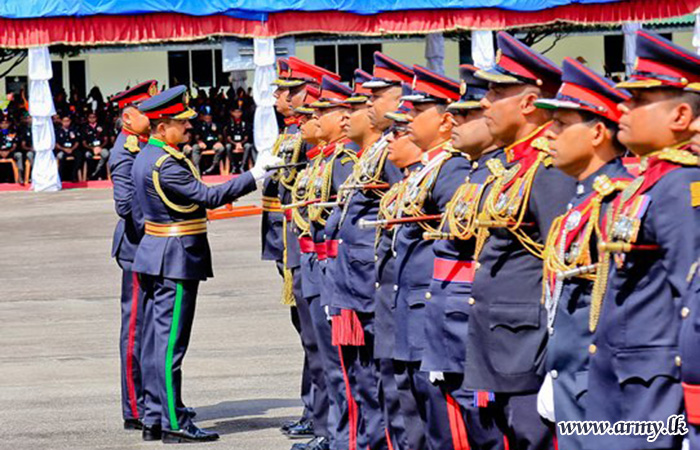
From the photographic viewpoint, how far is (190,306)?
9367 millimetres

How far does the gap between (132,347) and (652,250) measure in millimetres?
5757

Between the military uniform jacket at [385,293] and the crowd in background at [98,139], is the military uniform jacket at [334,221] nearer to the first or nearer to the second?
the military uniform jacket at [385,293]

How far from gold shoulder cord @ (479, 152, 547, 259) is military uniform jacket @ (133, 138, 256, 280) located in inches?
146

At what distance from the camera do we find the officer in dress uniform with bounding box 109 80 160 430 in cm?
977

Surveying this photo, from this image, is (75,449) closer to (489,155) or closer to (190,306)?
(190,306)

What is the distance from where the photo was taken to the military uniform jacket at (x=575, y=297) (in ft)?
16.6

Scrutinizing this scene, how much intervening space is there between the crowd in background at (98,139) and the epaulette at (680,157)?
2452cm

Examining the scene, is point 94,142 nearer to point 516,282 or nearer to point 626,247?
point 516,282

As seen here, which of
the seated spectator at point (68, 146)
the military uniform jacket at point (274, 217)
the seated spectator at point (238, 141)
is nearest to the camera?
the military uniform jacket at point (274, 217)

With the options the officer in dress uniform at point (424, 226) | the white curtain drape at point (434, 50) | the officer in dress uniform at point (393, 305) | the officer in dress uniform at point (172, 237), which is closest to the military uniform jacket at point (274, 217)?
the officer in dress uniform at point (172, 237)

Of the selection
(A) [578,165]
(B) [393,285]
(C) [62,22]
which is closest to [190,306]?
(B) [393,285]

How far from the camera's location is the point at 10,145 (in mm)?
29797

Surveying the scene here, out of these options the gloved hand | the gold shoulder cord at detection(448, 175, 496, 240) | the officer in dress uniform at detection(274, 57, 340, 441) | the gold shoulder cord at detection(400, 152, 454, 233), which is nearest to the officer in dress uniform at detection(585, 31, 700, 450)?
the gold shoulder cord at detection(448, 175, 496, 240)

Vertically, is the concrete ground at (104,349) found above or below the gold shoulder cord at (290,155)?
below
